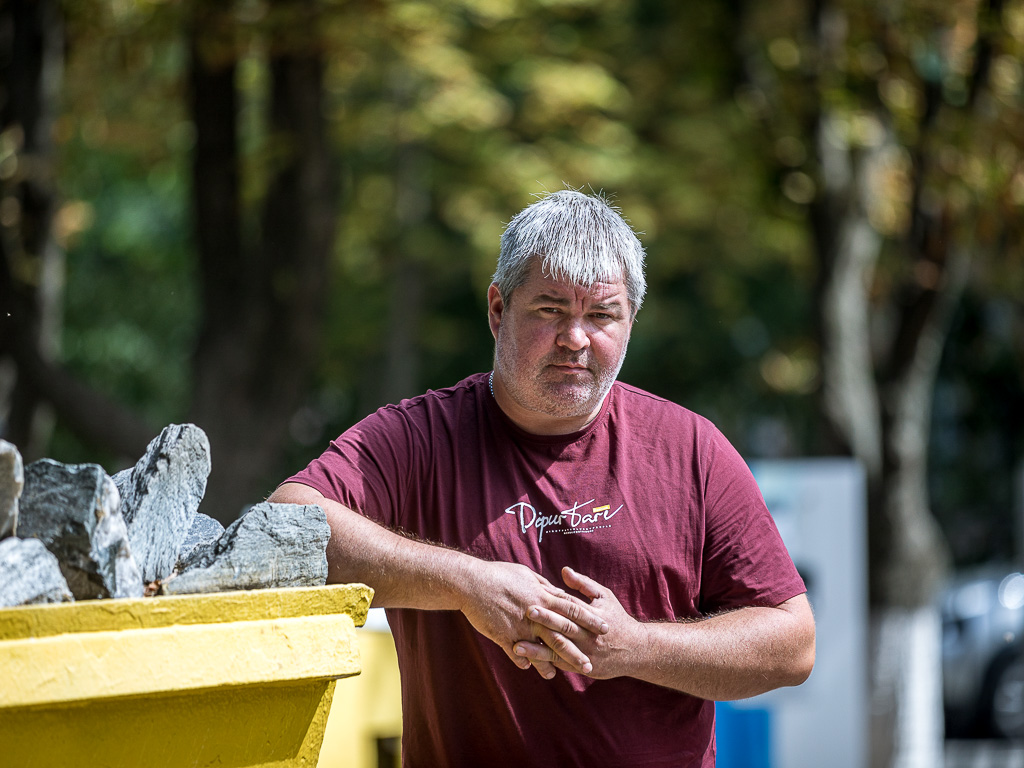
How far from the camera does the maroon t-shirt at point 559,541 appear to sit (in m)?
2.44

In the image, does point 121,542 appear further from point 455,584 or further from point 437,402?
point 437,402

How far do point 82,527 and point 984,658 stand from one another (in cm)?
1097

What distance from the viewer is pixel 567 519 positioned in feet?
8.22

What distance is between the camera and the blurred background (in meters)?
7.00

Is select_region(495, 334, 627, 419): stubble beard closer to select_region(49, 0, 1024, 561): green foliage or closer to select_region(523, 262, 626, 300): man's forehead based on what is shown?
select_region(523, 262, 626, 300): man's forehead

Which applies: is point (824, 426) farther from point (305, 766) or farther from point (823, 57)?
point (305, 766)

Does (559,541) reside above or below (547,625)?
above

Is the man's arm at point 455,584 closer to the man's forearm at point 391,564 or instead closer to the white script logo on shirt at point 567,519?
the man's forearm at point 391,564

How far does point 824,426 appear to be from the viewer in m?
8.20

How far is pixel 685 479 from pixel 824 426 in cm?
589

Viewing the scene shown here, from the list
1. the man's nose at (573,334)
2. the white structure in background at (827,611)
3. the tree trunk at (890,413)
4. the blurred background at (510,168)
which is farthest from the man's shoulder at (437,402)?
the tree trunk at (890,413)

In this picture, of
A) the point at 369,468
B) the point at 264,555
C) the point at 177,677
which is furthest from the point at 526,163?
the point at 177,677

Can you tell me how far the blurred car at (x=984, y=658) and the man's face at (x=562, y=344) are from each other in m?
10.1

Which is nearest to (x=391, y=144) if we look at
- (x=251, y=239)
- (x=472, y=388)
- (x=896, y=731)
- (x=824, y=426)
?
(x=251, y=239)
